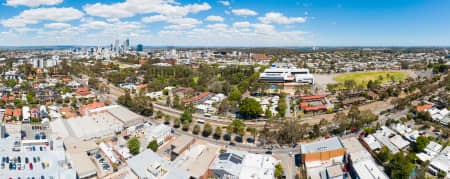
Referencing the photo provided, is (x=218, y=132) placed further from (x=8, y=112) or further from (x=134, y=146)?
(x=8, y=112)

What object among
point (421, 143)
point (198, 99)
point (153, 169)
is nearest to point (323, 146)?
point (421, 143)

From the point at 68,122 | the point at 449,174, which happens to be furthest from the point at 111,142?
the point at 449,174

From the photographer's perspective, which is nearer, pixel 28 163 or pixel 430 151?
pixel 28 163

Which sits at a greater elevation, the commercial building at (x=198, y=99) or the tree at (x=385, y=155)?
the commercial building at (x=198, y=99)

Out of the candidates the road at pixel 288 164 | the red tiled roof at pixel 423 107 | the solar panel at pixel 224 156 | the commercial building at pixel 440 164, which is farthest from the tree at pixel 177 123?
the red tiled roof at pixel 423 107

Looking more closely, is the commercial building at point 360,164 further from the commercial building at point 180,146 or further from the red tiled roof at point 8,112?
the red tiled roof at point 8,112

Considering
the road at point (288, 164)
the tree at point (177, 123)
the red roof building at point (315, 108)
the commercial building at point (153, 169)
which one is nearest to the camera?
the commercial building at point (153, 169)

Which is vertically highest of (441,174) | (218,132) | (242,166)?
(218,132)

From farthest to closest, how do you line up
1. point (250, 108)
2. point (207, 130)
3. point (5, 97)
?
1. point (5, 97)
2. point (250, 108)
3. point (207, 130)

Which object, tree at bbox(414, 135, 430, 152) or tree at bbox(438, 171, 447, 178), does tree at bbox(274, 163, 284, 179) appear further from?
tree at bbox(414, 135, 430, 152)
